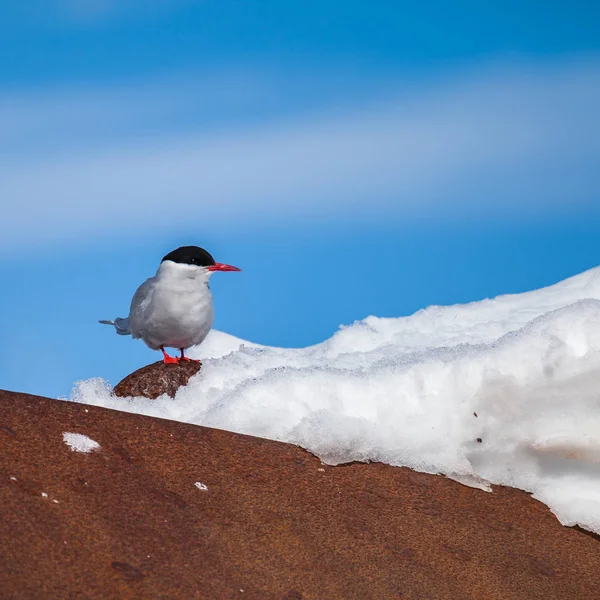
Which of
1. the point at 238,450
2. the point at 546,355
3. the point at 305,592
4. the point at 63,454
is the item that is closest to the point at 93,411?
the point at 63,454

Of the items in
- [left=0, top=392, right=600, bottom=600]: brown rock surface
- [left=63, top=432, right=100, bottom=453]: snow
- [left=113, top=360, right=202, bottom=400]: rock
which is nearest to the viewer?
[left=0, top=392, right=600, bottom=600]: brown rock surface

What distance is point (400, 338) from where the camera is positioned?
5262 mm

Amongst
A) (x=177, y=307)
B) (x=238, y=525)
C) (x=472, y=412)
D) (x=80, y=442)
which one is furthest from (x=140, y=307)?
(x=238, y=525)

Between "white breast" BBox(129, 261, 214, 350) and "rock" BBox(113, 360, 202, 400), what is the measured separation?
0.38m

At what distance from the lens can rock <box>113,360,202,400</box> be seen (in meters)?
4.27

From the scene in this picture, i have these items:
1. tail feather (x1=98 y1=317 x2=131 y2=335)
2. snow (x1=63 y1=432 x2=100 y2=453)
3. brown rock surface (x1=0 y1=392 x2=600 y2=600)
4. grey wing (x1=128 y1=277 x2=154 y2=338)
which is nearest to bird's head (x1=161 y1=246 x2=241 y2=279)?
grey wing (x1=128 y1=277 x2=154 y2=338)

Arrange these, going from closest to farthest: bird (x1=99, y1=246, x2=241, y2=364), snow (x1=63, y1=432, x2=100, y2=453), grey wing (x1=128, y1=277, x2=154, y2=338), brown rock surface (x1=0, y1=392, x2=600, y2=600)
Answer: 1. brown rock surface (x1=0, y1=392, x2=600, y2=600)
2. snow (x1=63, y1=432, x2=100, y2=453)
3. bird (x1=99, y1=246, x2=241, y2=364)
4. grey wing (x1=128, y1=277, x2=154, y2=338)

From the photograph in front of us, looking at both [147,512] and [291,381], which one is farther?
[291,381]

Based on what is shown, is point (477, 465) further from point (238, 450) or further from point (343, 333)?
point (343, 333)

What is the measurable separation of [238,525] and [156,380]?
4.93ft

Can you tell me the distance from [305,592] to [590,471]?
164 centimetres

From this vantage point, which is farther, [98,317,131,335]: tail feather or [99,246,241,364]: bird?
[98,317,131,335]: tail feather

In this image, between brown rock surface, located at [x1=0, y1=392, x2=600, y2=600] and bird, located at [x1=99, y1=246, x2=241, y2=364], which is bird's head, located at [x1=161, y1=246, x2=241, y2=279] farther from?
brown rock surface, located at [x1=0, y1=392, x2=600, y2=600]

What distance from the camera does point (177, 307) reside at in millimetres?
4777
